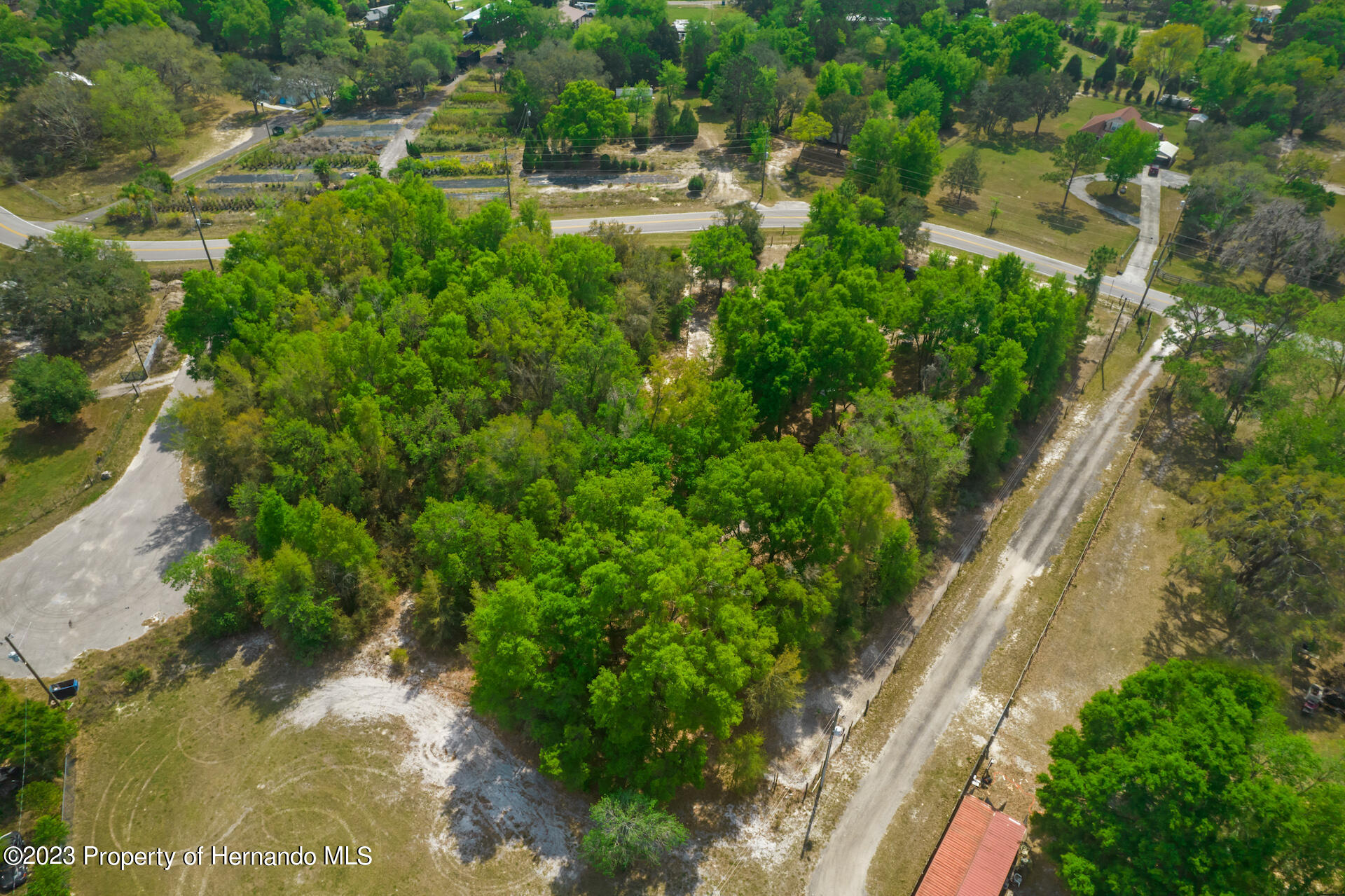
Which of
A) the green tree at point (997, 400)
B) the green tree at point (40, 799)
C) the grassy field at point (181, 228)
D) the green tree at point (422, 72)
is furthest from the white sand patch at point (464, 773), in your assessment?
the green tree at point (422, 72)

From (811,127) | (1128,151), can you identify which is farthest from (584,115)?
(1128,151)

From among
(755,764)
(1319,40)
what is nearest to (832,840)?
(755,764)

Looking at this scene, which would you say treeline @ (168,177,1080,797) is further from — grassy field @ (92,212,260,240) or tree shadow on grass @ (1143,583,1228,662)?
grassy field @ (92,212,260,240)

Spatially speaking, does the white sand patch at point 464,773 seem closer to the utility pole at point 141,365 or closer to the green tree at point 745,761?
the green tree at point 745,761

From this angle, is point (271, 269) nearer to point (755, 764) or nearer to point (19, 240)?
point (19, 240)

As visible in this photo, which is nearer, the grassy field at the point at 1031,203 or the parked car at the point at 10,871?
the parked car at the point at 10,871

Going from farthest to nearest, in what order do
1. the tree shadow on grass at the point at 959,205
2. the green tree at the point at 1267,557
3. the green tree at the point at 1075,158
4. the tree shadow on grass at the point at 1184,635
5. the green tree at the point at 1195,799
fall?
the tree shadow on grass at the point at 959,205 < the green tree at the point at 1075,158 < the tree shadow on grass at the point at 1184,635 < the green tree at the point at 1267,557 < the green tree at the point at 1195,799

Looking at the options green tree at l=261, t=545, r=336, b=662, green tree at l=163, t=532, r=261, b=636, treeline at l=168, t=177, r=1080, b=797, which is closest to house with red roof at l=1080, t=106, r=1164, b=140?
treeline at l=168, t=177, r=1080, b=797

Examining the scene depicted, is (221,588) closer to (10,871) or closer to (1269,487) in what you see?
(10,871)
